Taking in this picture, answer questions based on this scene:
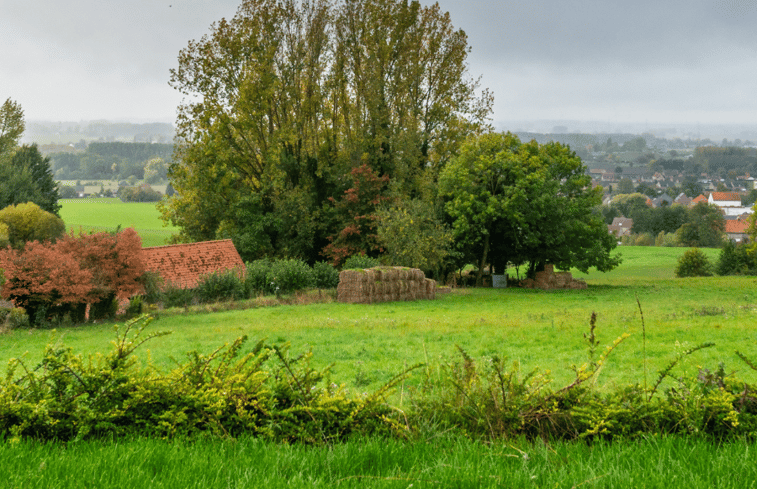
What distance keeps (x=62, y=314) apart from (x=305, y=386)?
19270mm

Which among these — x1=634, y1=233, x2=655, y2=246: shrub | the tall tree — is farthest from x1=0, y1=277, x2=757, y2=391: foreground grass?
x1=634, y1=233, x2=655, y2=246: shrub

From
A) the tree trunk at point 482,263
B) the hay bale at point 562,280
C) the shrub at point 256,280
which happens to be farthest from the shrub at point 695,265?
the shrub at point 256,280

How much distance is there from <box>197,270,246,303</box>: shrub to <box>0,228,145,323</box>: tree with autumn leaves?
4318 millimetres

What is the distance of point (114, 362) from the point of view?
4086mm

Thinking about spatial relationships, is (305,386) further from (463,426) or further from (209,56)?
(209,56)

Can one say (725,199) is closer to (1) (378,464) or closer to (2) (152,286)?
(2) (152,286)

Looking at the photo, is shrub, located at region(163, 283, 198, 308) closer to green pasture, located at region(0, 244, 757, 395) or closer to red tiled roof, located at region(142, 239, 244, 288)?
red tiled roof, located at region(142, 239, 244, 288)

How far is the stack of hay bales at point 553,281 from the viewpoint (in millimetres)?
34531

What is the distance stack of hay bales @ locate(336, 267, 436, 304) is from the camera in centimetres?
2386

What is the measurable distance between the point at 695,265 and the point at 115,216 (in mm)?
74097

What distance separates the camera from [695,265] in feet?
156

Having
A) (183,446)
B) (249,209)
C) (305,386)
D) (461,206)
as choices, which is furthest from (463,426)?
(249,209)

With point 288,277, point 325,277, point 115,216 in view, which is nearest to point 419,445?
point 288,277

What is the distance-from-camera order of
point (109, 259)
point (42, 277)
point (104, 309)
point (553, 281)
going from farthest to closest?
1. point (553, 281)
2. point (104, 309)
3. point (109, 259)
4. point (42, 277)
